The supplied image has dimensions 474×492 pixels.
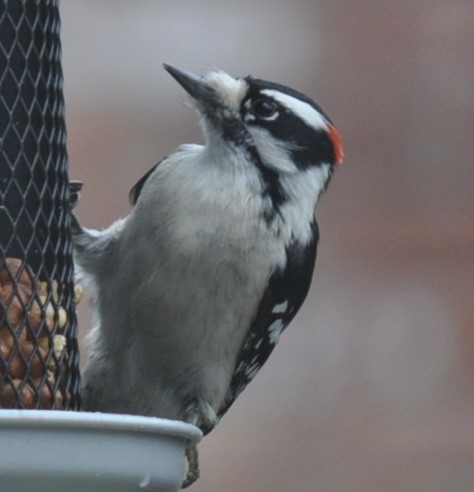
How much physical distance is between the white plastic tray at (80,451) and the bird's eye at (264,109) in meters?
1.16

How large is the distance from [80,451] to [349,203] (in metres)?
2.89

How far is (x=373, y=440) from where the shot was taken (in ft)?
18.0

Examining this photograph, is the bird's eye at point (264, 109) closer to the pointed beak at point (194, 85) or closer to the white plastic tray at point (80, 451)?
the pointed beak at point (194, 85)

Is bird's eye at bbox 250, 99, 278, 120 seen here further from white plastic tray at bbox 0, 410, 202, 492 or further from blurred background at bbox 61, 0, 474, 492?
blurred background at bbox 61, 0, 474, 492

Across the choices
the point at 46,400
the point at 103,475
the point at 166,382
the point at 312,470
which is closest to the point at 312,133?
the point at 166,382

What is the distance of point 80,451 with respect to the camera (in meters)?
2.66

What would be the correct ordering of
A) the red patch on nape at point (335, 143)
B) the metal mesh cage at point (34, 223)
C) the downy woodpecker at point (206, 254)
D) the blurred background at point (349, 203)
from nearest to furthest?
the metal mesh cage at point (34, 223)
the downy woodpecker at point (206, 254)
the red patch on nape at point (335, 143)
the blurred background at point (349, 203)

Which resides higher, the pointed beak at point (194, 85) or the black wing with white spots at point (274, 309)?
the pointed beak at point (194, 85)

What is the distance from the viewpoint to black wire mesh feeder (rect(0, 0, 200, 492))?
109 inches

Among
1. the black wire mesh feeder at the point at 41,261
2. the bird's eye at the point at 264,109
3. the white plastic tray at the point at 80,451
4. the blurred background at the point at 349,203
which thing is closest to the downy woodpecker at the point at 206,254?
the bird's eye at the point at 264,109

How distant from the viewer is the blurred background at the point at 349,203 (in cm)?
536

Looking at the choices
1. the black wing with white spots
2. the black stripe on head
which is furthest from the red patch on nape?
the black wing with white spots

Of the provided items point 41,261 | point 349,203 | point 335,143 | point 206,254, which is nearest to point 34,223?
point 41,261

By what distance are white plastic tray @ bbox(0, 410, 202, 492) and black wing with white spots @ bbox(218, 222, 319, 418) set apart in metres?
1.07
